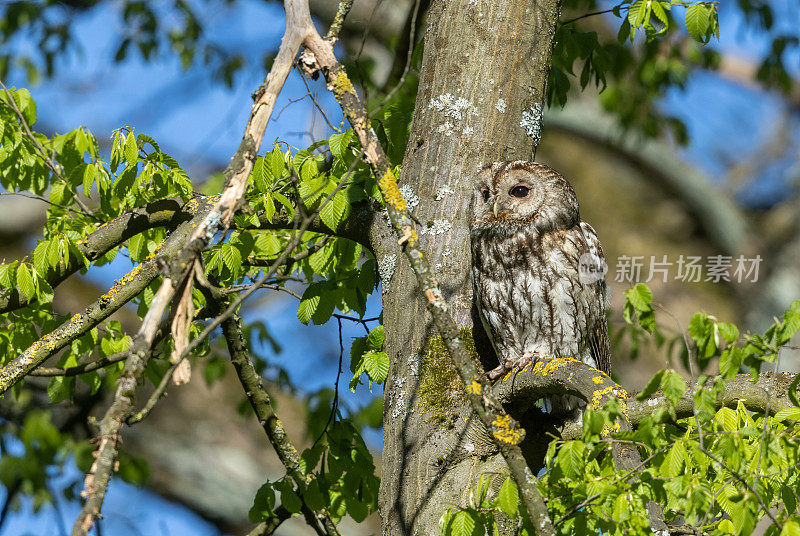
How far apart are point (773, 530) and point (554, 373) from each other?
0.59m

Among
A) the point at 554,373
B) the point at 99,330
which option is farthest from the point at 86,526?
the point at 99,330

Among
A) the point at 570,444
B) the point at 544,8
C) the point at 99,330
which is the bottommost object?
the point at 570,444

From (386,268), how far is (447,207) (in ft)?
0.88

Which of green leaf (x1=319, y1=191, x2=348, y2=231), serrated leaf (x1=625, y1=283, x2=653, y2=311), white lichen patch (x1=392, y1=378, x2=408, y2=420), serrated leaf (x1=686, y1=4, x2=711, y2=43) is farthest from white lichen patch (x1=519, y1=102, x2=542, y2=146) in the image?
serrated leaf (x1=625, y1=283, x2=653, y2=311)

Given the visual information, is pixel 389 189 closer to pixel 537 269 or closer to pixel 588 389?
pixel 588 389

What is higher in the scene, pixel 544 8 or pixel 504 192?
pixel 544 8

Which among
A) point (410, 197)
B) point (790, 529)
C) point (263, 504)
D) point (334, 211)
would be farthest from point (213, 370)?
point (790, 529)

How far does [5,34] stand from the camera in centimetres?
636

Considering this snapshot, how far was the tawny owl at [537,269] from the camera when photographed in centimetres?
303

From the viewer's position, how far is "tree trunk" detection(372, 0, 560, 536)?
2.19 m

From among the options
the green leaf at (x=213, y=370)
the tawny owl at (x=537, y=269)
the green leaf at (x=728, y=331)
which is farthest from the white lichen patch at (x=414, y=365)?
the green leaf at (x=213, y=370)

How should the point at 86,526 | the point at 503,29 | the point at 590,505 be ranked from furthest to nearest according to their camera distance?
1. the point at 503,29
2. the point at 590,505
3. the point at 86,526

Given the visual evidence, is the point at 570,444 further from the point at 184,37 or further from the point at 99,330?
the point at 184,37

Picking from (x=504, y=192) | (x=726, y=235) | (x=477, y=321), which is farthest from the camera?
(x=726, y=235)
